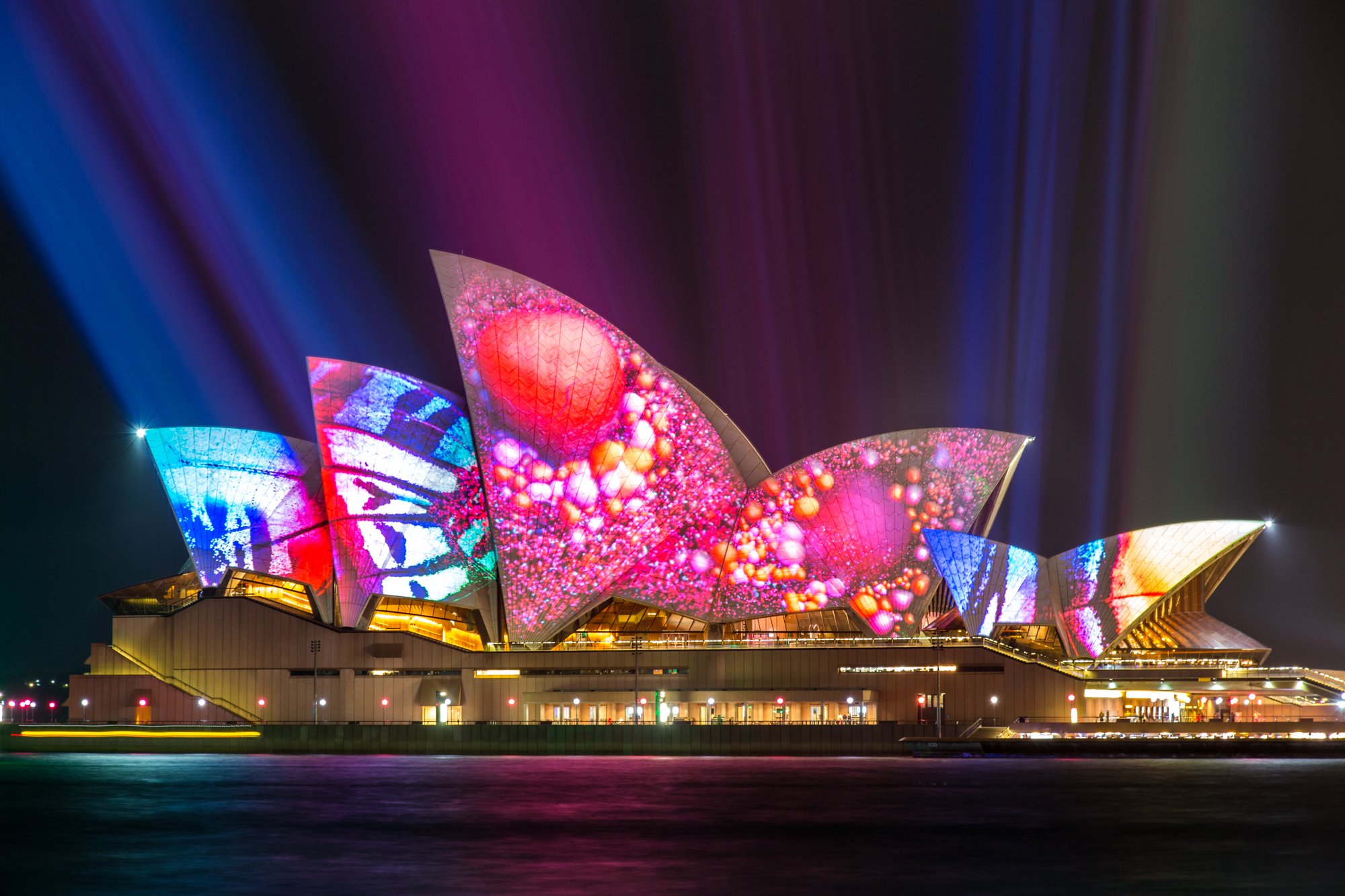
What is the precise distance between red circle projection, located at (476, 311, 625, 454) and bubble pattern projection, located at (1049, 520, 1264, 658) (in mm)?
20921

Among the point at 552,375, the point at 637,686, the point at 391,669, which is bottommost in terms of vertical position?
the point at 637,686

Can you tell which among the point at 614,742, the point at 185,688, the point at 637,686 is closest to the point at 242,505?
the point at 185,688

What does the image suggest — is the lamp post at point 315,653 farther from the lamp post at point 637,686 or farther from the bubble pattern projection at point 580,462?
the lamp post at point 637,686

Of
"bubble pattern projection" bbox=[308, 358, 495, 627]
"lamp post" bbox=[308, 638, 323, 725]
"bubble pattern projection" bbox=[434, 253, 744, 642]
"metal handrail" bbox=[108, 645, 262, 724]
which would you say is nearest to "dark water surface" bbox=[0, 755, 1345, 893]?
"bubble pattern projection" bbox=[434, 253, 744, 642]

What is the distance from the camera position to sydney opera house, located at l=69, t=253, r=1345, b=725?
62.9 meters

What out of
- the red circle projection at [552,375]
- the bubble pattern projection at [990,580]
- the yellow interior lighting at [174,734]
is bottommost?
the yellow interior lighting at [174,734]

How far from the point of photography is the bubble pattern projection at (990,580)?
63469mm

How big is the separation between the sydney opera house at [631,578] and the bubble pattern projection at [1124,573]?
0.10 meters

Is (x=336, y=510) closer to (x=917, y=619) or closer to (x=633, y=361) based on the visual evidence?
(x=633, y=361)

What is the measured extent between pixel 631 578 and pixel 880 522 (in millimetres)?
10406

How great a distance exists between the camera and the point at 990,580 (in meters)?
65.3

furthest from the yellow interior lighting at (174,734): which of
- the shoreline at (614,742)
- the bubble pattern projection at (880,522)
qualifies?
the bubble pattern projection at (880,522)

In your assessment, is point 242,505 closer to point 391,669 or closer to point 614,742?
point 391,669

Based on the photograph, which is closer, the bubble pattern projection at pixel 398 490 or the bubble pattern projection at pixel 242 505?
the bubble pattern projection at pixel 398 490
